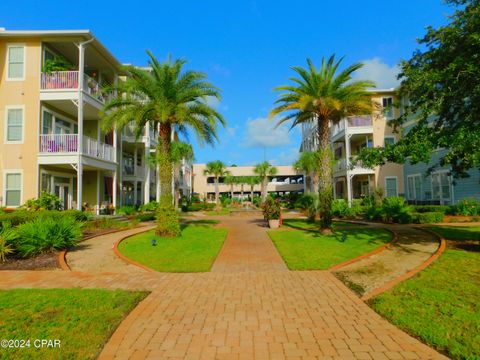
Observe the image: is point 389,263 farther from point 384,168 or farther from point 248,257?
point 384,168

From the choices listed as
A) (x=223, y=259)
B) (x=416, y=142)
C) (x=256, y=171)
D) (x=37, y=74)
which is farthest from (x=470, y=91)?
(x=256, y=171)

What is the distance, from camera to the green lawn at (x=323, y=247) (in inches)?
363

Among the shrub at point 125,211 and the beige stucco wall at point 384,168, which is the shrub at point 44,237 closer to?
the shrub at point 125,211

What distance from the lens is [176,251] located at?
36.7 ft

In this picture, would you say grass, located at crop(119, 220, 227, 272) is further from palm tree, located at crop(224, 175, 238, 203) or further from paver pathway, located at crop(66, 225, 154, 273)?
palm tree, located at crop(224, 175, 238, 203)

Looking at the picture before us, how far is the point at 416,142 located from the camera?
9219mm

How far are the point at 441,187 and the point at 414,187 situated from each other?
3.40 m

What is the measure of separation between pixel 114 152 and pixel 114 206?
378 cm

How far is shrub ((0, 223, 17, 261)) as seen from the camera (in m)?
9.53

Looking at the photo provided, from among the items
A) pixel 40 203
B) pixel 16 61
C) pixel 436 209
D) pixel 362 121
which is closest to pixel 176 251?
pixel 40 203

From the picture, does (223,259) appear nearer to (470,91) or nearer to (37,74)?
(470,91)

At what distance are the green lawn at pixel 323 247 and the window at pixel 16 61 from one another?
1653 cm

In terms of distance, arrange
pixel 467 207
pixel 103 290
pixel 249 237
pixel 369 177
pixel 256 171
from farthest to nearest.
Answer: pixel 256 171, pixel 369 177, pixel 467 207, pixel 249 237, pixel 103 290

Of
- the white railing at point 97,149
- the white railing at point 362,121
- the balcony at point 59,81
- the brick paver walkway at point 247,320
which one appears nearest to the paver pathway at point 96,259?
the brick paver walkway at point 247,320
